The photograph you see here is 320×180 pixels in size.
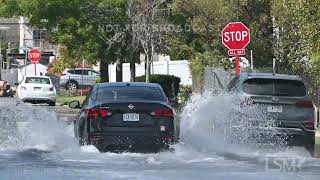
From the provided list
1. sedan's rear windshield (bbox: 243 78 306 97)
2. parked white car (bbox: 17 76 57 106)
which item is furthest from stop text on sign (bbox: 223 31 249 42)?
parked white car (bbox: 17 76 57 106)

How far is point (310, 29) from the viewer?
58.3 feet

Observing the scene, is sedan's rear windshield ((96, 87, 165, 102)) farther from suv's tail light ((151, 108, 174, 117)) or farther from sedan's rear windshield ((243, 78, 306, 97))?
sedan's rear windshield ((243, 78, 306, 97))

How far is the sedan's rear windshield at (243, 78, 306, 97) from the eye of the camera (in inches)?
622

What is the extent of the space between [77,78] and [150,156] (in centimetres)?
4498

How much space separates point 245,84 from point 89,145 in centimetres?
384

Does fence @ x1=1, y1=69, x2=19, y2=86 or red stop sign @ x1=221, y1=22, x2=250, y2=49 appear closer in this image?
red stop sign @ x1=221, y1=22, x2=250, y2=49

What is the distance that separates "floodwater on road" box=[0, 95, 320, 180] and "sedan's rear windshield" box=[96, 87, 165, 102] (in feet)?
3.59

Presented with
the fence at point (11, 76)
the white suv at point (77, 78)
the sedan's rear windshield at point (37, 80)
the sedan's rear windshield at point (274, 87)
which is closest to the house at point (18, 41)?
the fence at point (11, 76)

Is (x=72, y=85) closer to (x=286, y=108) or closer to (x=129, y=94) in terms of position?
(x=286, y=108)

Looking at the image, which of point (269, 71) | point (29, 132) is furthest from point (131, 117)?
point (269, 71)

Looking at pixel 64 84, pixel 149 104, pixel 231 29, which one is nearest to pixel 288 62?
pixel 231 29

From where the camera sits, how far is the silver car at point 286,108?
15.6 metres

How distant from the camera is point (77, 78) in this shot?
58625 millimetres

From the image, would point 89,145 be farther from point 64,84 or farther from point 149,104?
point 64,84
